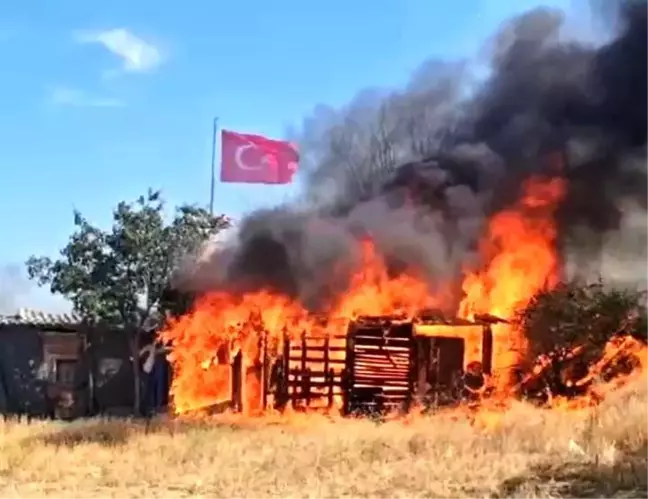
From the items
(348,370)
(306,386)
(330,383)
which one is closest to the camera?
(348,370)

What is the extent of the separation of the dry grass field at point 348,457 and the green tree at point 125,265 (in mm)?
7102

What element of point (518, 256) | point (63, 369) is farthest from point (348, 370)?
point (63, 369)

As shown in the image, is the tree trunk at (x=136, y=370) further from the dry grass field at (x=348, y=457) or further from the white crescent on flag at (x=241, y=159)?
the white crescent on flag at (x=241, y=159)

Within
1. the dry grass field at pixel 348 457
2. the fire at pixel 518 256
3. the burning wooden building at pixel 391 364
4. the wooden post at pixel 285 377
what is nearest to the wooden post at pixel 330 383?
the burning wooden building at pixel 391 364

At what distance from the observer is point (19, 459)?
16.0 meters

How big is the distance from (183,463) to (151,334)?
44.4 ft

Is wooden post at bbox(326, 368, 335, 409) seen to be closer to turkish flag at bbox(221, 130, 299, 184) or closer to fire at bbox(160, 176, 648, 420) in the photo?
fire at bbox(160, 176, 648, 420)

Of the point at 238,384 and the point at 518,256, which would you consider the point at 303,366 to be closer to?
the point at 238,384

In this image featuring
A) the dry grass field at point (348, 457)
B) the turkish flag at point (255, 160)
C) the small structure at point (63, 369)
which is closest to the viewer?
the dry grass field at point (348, 457)

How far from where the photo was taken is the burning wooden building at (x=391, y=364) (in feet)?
72.2

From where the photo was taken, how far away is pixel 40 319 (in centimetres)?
2984

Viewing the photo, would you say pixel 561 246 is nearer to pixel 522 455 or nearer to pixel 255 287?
pixel 255 287

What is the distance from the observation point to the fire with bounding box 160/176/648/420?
22.5m

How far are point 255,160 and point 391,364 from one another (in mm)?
12857
